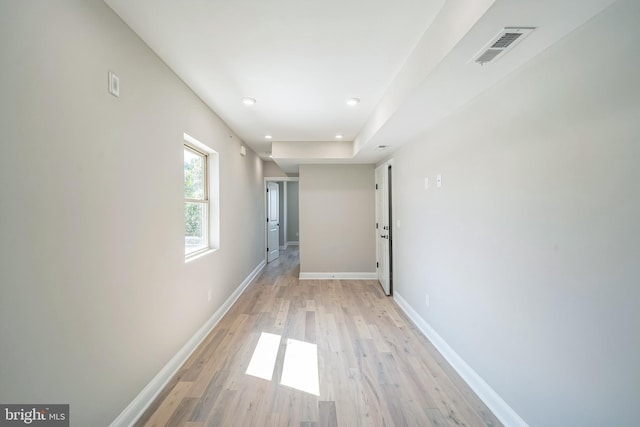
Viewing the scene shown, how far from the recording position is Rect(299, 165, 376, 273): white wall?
16.9 ft

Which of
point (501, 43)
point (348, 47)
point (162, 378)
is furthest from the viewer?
point (162, 378)

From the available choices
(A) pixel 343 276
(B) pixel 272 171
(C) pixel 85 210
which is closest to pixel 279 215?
(B) pixel 272 171

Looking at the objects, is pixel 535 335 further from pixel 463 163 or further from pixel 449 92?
pixel 449 92

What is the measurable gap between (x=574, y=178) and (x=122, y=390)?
2.73 meters

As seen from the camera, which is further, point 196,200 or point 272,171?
point 272,171

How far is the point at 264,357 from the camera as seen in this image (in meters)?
2.46

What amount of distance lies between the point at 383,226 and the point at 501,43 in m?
3.46

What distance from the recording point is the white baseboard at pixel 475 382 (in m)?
1.67

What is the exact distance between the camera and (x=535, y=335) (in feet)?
4.92

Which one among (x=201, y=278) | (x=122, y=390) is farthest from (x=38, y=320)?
(x=201, y=278)

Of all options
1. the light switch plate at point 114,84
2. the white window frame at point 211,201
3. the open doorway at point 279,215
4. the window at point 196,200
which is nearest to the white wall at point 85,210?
the light switch plate at point 114,84

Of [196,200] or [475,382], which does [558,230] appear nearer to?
[475,382]

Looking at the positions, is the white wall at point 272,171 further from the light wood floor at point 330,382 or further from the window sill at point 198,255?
the light wood floor at point 330,382

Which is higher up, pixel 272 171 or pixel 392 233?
pixel 272 171
